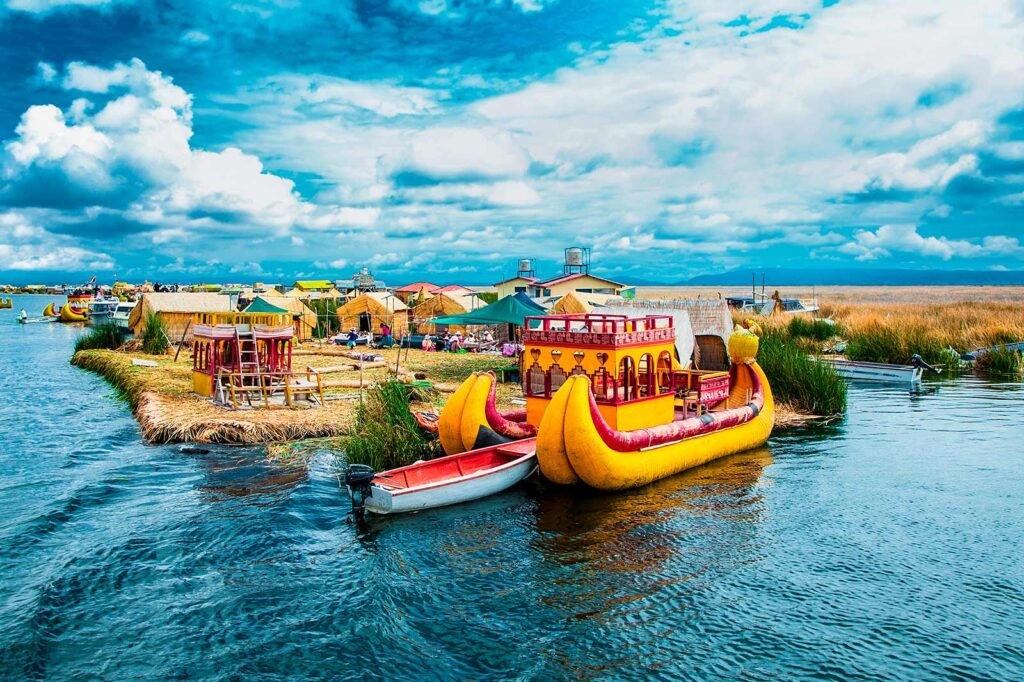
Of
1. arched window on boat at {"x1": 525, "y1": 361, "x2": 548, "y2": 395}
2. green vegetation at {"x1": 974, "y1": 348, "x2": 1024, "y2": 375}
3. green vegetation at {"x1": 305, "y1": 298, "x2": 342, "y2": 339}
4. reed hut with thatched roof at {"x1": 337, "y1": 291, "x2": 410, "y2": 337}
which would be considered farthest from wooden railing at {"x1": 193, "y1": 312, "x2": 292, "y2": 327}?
green vegetation at {"x1": 974, "y1": 348, "x2": 1024, "y2": 375}

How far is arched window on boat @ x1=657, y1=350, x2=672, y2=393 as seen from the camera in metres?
20.0

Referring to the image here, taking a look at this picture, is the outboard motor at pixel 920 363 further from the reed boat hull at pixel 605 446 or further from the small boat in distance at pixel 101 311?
the small boat in distance at pixel 101 311

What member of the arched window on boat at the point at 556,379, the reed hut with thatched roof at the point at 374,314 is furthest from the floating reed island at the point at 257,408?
the reed hut with thatched roof at the point at 374,314

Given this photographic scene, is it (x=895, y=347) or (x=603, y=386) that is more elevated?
(x=895, y=347)

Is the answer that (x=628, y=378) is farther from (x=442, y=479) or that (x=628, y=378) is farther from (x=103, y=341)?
(x=103, y=341)

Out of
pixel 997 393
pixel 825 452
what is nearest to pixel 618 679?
pixel 825 452

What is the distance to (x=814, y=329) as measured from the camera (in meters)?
44.4

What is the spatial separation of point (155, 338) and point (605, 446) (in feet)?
101

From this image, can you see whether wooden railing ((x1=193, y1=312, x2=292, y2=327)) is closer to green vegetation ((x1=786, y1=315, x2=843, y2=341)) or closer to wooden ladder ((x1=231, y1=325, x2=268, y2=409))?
wooden ladder ((x1=231, y1=325, x2=268, y2=409))

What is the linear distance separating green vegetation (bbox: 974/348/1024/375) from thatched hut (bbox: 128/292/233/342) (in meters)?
40.9

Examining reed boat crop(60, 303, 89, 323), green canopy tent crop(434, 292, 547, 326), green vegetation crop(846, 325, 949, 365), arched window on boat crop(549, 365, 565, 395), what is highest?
reed boat crop(60, 303, 89, 323)

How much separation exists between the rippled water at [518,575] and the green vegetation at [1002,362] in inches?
737

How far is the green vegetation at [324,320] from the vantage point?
4930 centimetres

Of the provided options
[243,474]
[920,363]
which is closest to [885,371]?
[920,363]
